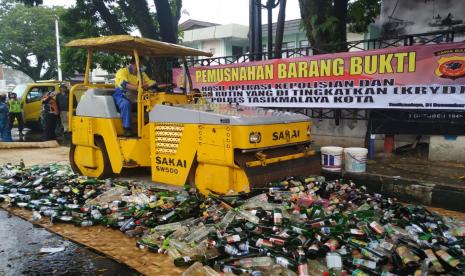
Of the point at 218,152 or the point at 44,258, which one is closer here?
the point at 44,258

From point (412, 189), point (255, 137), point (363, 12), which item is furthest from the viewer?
point (363, 12)

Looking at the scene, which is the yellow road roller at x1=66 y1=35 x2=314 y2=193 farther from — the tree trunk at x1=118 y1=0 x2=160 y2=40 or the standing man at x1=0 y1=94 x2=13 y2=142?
the standing man at x1=0 y1=94 x2=13 y2=142

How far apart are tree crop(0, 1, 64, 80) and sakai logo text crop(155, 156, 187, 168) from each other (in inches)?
1200

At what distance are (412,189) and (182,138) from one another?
3.38 m

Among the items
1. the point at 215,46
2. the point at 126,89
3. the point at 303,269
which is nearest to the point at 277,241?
the point at 303,269

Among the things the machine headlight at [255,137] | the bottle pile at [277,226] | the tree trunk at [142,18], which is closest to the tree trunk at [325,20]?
the bottle pile at [277,226]

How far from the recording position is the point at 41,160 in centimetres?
928

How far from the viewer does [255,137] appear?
4957mm

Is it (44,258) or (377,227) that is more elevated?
(377,227)

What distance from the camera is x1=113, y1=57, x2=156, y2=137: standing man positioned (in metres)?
6.24

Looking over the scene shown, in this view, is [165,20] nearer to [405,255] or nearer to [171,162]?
[171,162]

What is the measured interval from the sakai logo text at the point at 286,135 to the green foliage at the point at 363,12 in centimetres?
704

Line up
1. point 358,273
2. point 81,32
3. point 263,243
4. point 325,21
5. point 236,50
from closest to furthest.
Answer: point 358,273 < point 263,243 < point 325,21 < point 81,32 < point 236,50

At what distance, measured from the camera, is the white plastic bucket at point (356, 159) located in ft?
20.4
